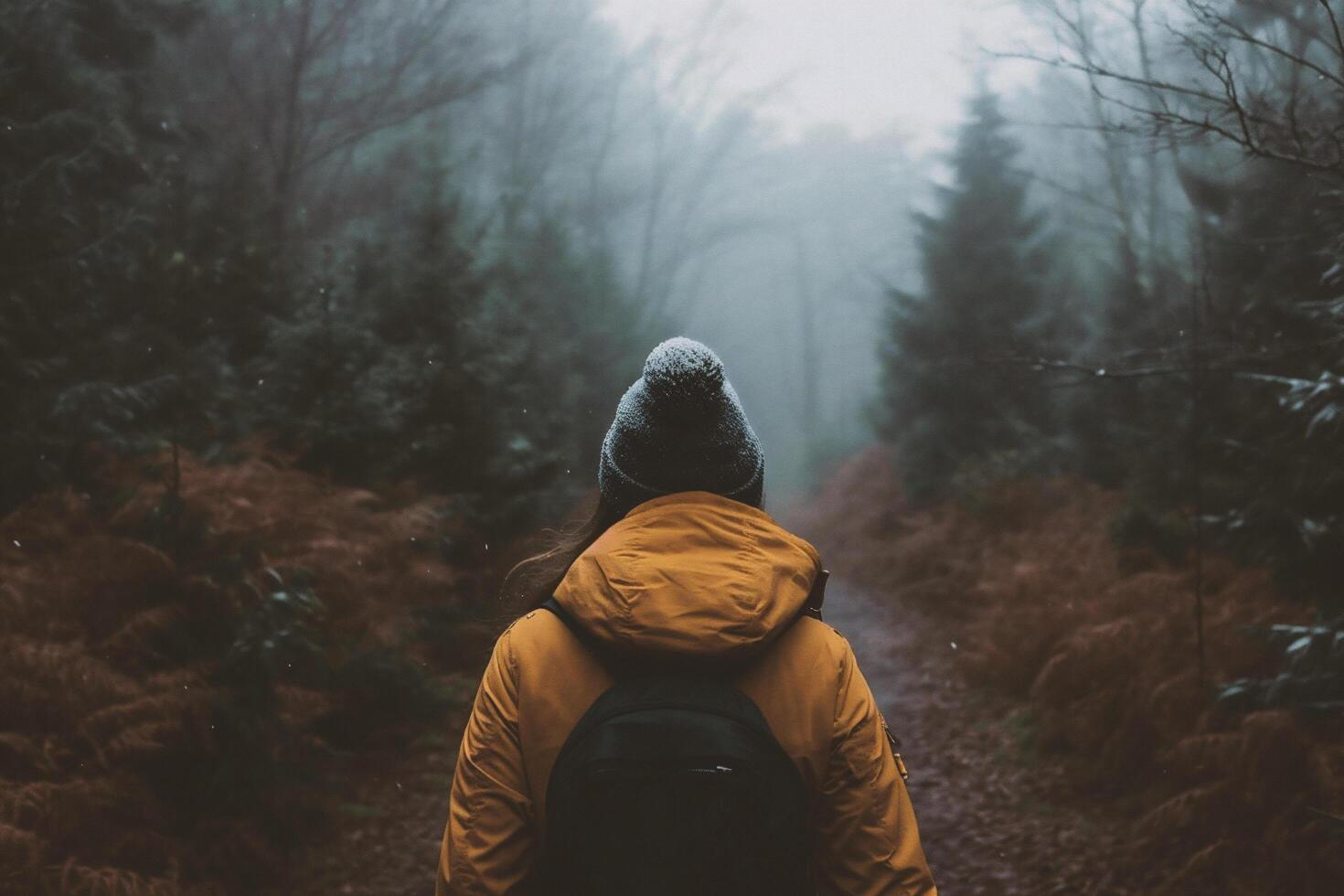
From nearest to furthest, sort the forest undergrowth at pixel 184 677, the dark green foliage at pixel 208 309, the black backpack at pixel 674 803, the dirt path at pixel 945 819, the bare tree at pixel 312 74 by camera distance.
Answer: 1. the black backpack at pixel 674 803
2. the forest undergrowth at pixel 184 677
3. the dirt path at pixel 945 819
4. the dark green foliage at pixel 208 309
5. the bare tree at pixel 312 74

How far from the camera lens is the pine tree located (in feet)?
46.6

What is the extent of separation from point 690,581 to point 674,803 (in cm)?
38

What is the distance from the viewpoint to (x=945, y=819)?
5.86 m

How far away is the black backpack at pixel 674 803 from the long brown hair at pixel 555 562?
0.54m

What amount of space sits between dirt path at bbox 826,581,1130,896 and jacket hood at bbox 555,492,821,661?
13.2ft

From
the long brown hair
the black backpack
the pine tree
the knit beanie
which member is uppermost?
the pine tree

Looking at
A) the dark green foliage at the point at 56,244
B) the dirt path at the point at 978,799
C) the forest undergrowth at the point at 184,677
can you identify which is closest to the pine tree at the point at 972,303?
the dirt path at the point at 978,799

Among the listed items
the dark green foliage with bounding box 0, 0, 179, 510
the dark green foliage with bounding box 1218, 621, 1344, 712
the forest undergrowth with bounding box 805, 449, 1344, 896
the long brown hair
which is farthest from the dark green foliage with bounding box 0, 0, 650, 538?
the dark green foliage with bounding box 1218, 621, 1344, 712

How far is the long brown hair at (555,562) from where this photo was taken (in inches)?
86.0

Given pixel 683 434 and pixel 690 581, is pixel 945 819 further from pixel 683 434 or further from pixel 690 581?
pixel 690 581

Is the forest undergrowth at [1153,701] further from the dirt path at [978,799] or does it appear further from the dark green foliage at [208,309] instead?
the dark green foliage at [208,309]

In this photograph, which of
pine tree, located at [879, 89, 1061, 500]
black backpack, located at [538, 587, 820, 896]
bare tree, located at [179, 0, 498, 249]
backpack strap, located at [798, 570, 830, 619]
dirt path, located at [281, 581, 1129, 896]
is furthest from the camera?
pine tree, located at [879, 89, 1061, 500]

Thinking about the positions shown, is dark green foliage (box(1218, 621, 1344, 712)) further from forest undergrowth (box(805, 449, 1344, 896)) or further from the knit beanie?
the knit beanie

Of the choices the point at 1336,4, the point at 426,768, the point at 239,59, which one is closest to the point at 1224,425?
the point at 1336,4
